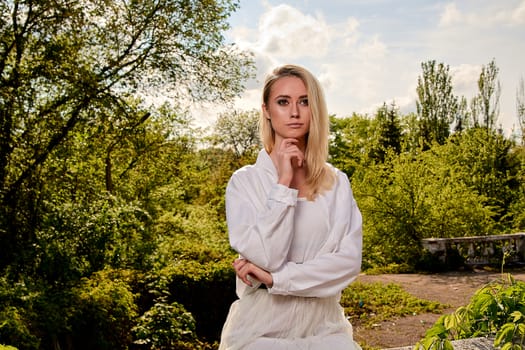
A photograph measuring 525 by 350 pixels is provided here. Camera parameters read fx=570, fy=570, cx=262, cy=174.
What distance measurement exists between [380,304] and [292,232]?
7.18 meters

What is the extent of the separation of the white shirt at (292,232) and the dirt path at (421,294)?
4229 mm

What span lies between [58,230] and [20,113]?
255 cm

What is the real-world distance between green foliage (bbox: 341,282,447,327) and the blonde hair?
19.7 ft

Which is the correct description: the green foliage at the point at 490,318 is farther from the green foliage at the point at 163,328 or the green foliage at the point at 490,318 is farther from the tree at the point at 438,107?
the tree at the point at 438,107

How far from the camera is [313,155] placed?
2.24 m

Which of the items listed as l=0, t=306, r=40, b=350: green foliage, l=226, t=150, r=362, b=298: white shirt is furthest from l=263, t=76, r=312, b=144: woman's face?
l=0, t=306, r=40, b=350: green foliage

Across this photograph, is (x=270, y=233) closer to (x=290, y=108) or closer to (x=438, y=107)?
(x=290, y=108)

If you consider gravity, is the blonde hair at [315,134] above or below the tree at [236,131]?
below

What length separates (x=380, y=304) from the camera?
8.88 m

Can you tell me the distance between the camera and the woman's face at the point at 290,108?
2.25m

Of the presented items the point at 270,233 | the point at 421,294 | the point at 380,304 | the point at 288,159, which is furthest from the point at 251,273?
the point at 421,294

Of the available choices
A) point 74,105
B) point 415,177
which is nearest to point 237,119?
point 415,177

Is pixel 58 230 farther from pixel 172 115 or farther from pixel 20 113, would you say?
pixel 172 115

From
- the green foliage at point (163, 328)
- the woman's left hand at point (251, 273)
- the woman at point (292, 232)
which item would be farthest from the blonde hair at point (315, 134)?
the green foliage at point (163, 328)
